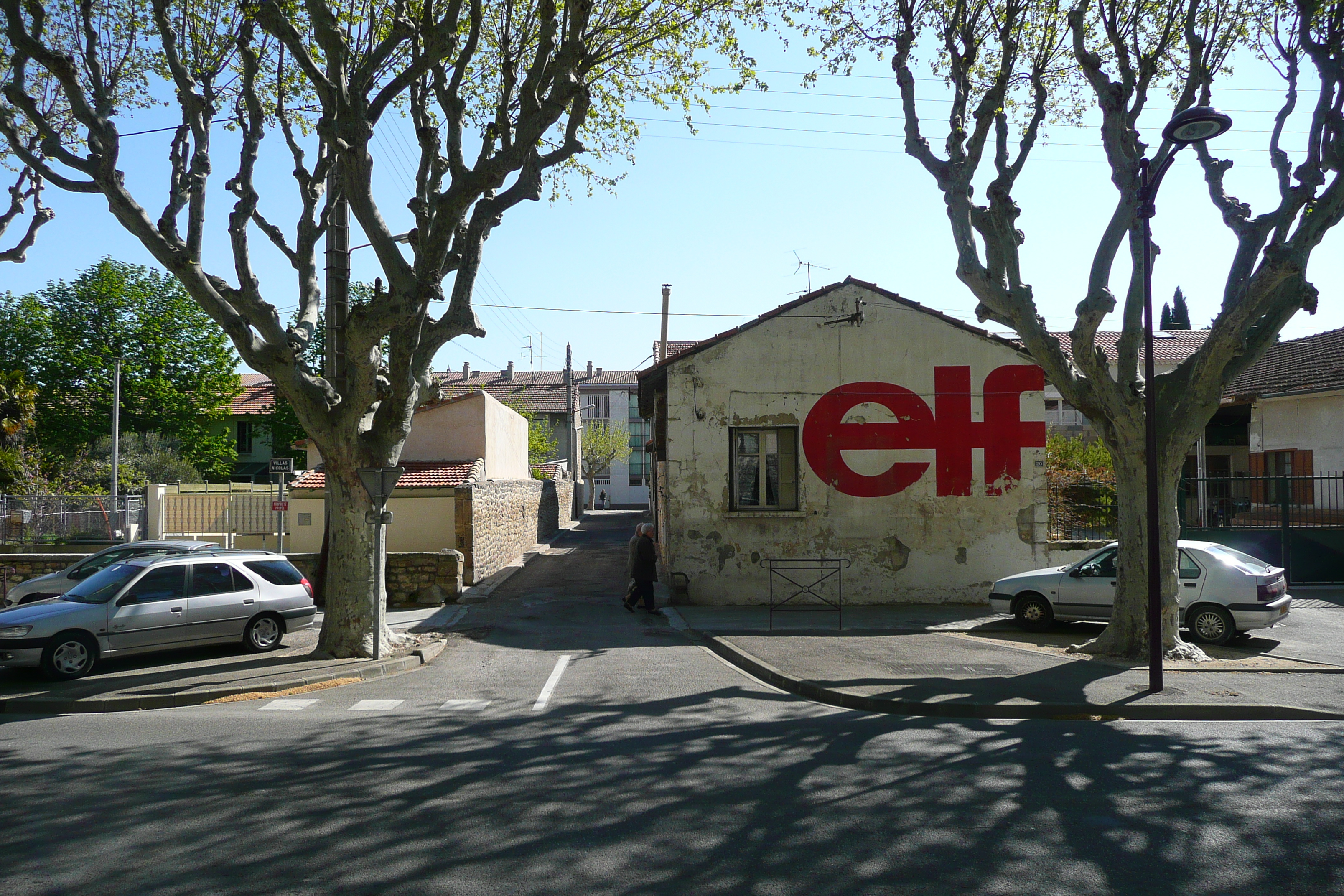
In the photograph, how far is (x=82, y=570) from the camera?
1556cm

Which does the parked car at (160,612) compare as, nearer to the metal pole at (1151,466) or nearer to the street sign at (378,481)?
the street sign at (378,481)

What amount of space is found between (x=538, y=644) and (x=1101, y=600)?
8383 mm

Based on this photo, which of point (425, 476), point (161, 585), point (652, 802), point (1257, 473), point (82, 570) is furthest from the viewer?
point (1257, 473)

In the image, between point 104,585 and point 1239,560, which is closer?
point 104,585

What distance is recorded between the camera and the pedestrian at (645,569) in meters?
16.2

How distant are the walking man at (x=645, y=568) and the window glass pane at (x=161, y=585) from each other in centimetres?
734

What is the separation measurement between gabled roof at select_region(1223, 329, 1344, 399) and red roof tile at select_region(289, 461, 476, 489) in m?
18.5

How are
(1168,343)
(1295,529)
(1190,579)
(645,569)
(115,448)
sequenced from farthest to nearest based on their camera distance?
(1168,343) → (115,448) → (1295,529) → (645,569) → (1190,579)

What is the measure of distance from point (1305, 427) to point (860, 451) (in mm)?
13479

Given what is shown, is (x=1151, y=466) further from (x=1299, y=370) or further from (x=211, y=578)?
(x=1299, y=370)

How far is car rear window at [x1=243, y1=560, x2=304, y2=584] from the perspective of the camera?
41.3 ft

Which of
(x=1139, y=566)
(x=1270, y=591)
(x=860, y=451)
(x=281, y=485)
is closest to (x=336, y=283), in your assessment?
(x=281, y=485)

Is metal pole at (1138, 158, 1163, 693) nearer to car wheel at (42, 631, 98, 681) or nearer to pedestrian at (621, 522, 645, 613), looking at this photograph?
pedestrian at (621, 522, 645, 613)

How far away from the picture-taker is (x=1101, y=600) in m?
13.4
